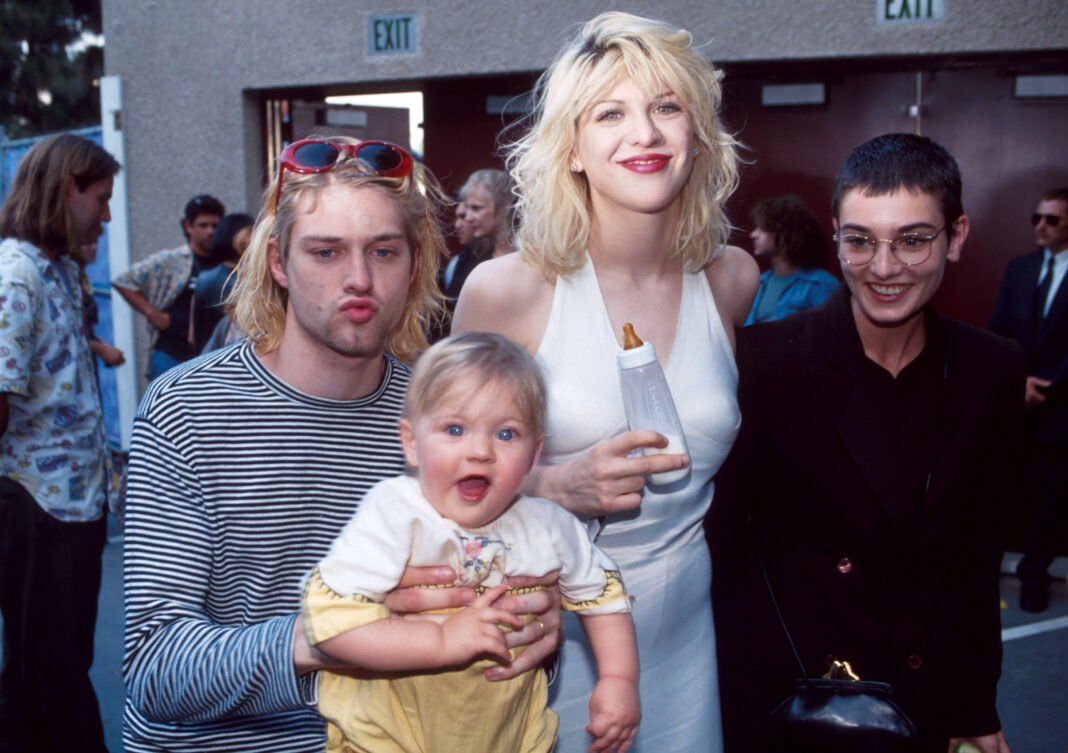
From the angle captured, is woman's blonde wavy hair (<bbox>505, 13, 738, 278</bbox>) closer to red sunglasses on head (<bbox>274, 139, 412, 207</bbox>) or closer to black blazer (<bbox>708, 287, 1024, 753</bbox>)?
black blazer (<bbox>708, 287, 1024, 753</bbox>)

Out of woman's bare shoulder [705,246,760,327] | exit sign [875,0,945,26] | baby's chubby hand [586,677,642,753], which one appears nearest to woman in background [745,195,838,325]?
exit sign [875,0,945,26]

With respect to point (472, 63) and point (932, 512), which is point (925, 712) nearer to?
point (932, 512)

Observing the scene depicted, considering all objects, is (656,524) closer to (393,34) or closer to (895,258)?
(895,258)

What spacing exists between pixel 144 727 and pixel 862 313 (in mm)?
1746

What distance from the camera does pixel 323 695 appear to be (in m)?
1.64

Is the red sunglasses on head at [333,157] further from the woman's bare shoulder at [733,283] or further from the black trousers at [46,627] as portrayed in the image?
the black trousers at [46,627]

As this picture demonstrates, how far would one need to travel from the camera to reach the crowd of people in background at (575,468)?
5.29ft

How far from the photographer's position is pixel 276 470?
172 cm

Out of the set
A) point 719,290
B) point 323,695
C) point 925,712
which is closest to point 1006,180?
point 719,290

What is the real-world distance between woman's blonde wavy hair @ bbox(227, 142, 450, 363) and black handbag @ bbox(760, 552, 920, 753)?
1.11m

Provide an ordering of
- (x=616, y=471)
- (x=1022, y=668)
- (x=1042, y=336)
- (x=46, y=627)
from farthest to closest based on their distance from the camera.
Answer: (x=1042, y=336), (x=1022, y=668), (x=46, y=627), (x=616, y=471)

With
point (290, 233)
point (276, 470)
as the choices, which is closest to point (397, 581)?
point (276, 470)

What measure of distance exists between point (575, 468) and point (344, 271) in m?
0.64

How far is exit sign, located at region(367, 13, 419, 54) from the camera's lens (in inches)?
276
